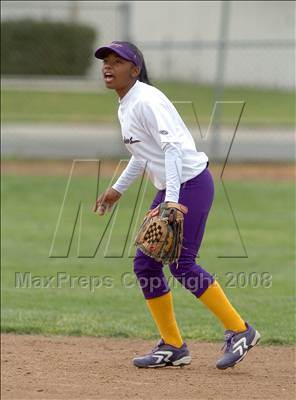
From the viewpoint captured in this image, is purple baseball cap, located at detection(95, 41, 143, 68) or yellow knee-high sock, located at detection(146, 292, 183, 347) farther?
yellow knee-high sock, located at detection(146, 292, 183, 347)

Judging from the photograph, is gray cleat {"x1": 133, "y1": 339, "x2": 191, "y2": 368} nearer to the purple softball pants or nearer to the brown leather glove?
the purple softball pants

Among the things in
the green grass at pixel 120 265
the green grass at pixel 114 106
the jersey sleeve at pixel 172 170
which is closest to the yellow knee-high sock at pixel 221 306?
the jersey sleeve at pixel 172 170

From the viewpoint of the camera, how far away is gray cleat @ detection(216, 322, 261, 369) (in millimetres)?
5309

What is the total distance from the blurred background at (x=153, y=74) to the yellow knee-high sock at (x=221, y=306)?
26.5 ft

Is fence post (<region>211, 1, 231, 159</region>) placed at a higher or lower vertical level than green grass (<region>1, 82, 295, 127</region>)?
higher

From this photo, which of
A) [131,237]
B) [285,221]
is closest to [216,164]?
[285,221]

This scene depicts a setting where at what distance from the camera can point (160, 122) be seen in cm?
498

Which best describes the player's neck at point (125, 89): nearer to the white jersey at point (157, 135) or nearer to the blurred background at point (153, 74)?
the white jersey at point (157, 135)

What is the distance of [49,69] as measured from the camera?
21.6 meters

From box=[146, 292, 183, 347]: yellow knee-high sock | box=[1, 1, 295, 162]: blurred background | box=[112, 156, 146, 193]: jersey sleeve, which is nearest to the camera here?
box=[146, 292, 183, 347]: yellow knee-high sock

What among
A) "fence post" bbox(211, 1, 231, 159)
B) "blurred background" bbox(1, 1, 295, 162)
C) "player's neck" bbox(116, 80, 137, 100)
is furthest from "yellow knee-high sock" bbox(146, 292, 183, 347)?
"fence post" bbox(211, 1, 231, 159)

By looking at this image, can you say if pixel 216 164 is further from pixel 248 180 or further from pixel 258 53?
pixel 258 53

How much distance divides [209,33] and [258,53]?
1.59 m

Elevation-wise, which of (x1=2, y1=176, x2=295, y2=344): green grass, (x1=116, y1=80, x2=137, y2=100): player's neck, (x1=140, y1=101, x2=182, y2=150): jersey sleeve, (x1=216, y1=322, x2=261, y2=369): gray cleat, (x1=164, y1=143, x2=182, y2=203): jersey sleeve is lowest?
(x1=2, y1=176, x2=295, y2=344): green grass
